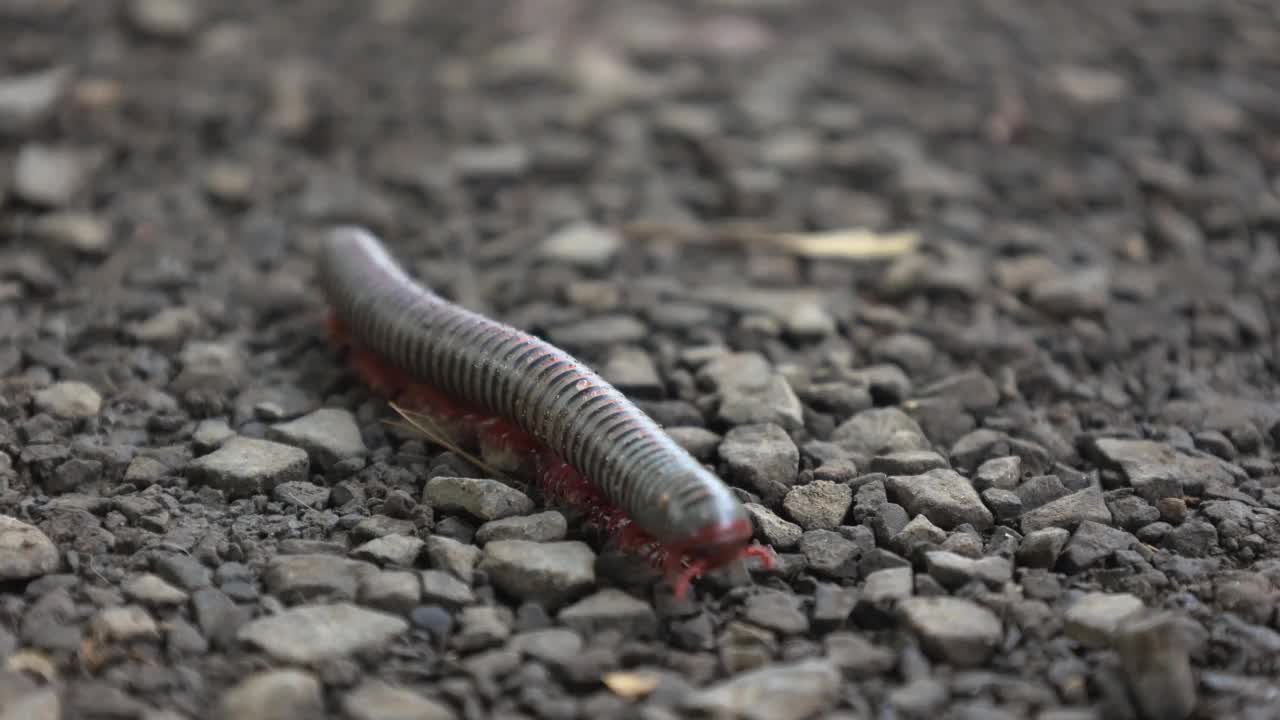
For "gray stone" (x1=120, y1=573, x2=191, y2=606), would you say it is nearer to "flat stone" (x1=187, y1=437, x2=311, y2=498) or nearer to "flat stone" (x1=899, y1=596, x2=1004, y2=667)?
"flat stone" (x1=187, y1=437, x2=311, y2=498)

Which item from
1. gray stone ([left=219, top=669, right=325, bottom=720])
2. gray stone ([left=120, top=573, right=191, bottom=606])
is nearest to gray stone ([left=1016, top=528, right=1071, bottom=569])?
gray stone ([left=219, top=669, right=325, bottom=720])

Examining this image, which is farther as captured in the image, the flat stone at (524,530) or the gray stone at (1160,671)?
the flat stone at (524,530)

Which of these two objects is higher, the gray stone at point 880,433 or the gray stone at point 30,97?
the gray stone at point 30,97

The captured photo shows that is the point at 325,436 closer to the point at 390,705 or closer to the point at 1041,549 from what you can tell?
the point at 390,705

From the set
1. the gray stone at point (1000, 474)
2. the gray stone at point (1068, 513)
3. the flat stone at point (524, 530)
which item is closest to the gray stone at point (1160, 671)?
the gray stone at point (1068, 513)

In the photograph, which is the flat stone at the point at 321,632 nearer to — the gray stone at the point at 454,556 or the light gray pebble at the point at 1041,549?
the gray stone at the point at 454,556

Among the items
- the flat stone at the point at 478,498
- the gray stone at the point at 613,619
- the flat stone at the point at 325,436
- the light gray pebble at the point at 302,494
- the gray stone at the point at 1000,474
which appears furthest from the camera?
the flat stone at the point at 325,436

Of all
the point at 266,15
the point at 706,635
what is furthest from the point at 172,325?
the point at 266,15
